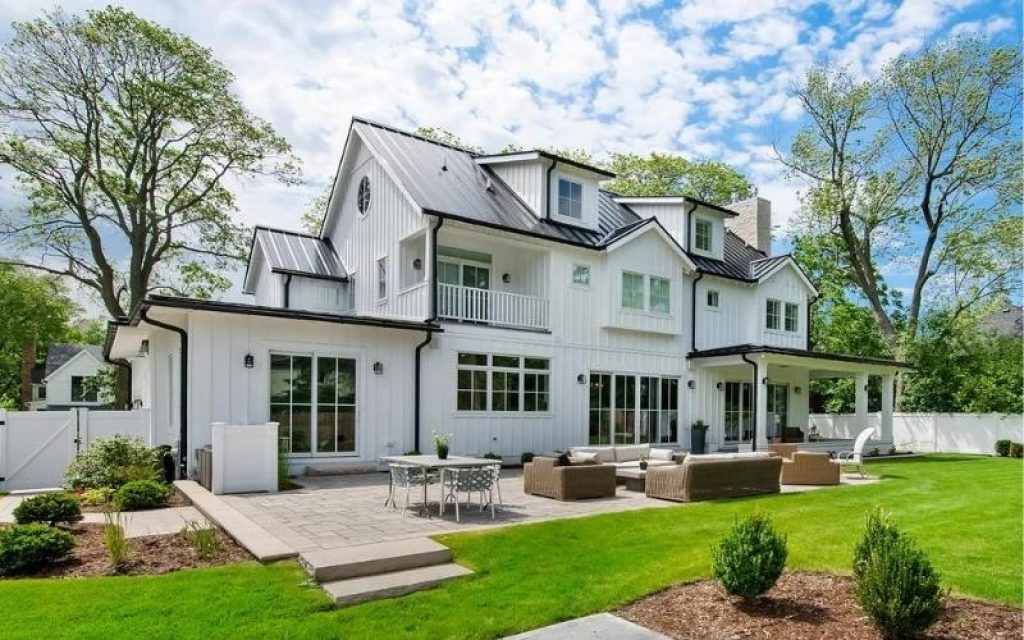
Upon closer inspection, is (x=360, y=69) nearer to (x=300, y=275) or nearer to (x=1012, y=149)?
(x=300, y=275)

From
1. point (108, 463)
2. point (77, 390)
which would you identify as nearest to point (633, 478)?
point (108, 463)

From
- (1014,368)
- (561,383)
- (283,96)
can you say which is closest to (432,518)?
(561,383)

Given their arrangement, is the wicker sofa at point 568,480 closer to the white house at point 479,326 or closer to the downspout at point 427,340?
the downspout at point 427,340

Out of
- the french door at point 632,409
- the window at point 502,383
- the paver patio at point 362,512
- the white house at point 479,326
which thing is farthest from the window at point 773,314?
the paver patio at point 362,512

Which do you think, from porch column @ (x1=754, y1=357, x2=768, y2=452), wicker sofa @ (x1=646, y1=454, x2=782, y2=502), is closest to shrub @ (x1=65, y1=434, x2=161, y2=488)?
wicker sofa @ (x1=646, y1=454, x2=782, y2=502)

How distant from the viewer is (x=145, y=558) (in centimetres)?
634

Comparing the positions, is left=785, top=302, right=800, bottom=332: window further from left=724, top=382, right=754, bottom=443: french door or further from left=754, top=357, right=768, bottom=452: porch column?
left=754, top=357, right=768, bottom=452: porch column

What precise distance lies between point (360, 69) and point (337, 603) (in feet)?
34.5

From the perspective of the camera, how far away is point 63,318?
3988 cm

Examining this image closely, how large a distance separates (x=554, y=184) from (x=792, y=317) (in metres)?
10.9

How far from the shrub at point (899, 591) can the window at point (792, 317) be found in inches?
771

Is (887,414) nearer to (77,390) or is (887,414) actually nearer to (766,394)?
(766,394)

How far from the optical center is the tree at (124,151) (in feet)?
72.1

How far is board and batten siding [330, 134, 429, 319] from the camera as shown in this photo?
50.8 ft
